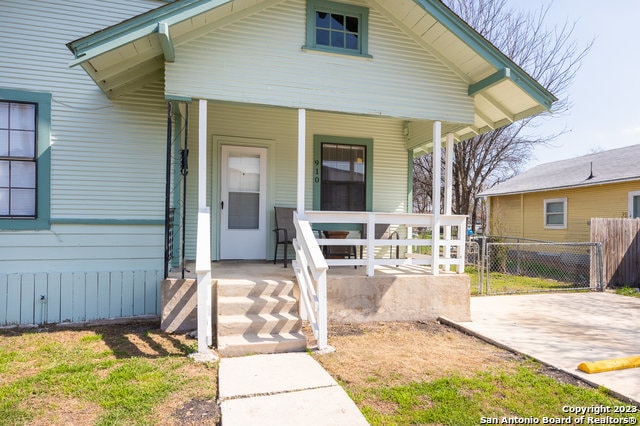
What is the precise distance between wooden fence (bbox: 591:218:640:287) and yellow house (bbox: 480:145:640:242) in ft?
Result: 4.78

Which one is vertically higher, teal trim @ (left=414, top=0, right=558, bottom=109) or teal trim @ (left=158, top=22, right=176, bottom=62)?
teal trim @ (left=414, top=0, right=558, bottom=109)

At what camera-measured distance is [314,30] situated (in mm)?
5324

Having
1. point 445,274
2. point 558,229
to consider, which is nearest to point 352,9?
point 445,274

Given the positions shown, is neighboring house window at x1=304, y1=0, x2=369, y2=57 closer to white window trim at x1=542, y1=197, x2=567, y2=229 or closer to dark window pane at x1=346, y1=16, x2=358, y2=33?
dark window pane at x1=346, y1=16, x2=358, y2=33

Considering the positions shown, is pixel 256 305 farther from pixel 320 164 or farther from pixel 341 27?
pixel 341 27

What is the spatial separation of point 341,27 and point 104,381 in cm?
523

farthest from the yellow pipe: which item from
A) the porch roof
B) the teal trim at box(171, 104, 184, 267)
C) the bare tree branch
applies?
the bare tree branch

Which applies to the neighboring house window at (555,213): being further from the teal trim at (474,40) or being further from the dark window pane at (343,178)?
the teal trim at (474,40)

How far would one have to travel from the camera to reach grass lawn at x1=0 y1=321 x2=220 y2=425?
2.76 m

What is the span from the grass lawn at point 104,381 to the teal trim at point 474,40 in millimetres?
5108

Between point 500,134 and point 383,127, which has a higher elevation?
point 500,134

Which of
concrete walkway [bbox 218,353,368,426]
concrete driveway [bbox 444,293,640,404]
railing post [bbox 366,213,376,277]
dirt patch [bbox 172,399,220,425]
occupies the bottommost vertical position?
concrete driveway [bbox 444,293,640,404]

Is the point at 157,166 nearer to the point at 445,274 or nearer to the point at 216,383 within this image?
the point at 216,383

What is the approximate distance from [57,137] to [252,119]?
3.00 meters
